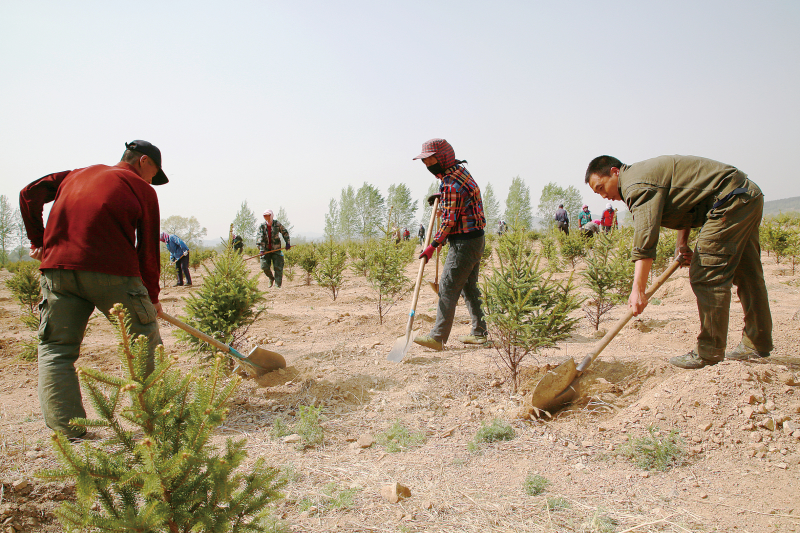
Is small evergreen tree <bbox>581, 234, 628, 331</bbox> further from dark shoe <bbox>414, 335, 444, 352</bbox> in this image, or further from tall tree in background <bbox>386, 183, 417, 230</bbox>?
tall tree in background <bbox>386, 183, 417, 230</bbox>

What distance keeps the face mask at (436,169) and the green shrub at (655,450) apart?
285cm

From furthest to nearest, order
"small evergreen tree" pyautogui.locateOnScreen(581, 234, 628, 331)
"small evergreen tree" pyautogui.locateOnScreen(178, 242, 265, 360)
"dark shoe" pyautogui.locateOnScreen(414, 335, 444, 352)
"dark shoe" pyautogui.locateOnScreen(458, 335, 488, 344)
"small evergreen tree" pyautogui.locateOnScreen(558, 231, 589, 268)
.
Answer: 1. "small evergreen tree" pyautogui.locateOnScreen(558, 231, 589, 268)
2. "small evergreen tree" pyautogui.locateOnScreen(581, 234, 628, 331)
3. "dark shoe" pyautogui.locateOnScreen(458, 335, 488, 344)
4. "dark shoe" pyautogui.locateOnScreen(414, 335, 444, 352)
5. "small evergreen tree" pyautogui.locateOnScreen(178, 242, 265, 360)

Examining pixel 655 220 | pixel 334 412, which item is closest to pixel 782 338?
pixel 655 220

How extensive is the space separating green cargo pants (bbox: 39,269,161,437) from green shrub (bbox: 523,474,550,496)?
2323 mm

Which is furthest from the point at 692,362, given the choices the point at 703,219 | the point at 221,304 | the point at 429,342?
the point at 221,304

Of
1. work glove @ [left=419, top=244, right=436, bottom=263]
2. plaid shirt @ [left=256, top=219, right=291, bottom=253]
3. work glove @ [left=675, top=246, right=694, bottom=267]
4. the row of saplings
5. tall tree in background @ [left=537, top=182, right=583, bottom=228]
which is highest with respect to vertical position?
tall tree in background @ [left=537, top=182, right=583, bottom=228]

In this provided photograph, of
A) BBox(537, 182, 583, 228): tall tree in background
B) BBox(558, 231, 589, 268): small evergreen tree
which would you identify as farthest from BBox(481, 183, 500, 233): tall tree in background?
BBox(558, 231, 589, 268): small evergreen tree

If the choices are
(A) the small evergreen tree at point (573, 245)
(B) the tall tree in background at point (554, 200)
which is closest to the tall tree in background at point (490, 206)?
(B) the tall tree in background at point (554, 200)

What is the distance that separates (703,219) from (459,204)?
1970mm

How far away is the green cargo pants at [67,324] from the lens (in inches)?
101

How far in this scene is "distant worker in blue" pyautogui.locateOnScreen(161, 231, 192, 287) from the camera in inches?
434

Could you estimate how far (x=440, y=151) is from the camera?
4246 mm

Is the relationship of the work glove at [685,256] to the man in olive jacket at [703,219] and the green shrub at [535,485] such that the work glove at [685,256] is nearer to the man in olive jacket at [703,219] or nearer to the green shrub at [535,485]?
the man in olive jacket at [703,219]

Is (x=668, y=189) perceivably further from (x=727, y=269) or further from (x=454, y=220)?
(x=454, y=220)
